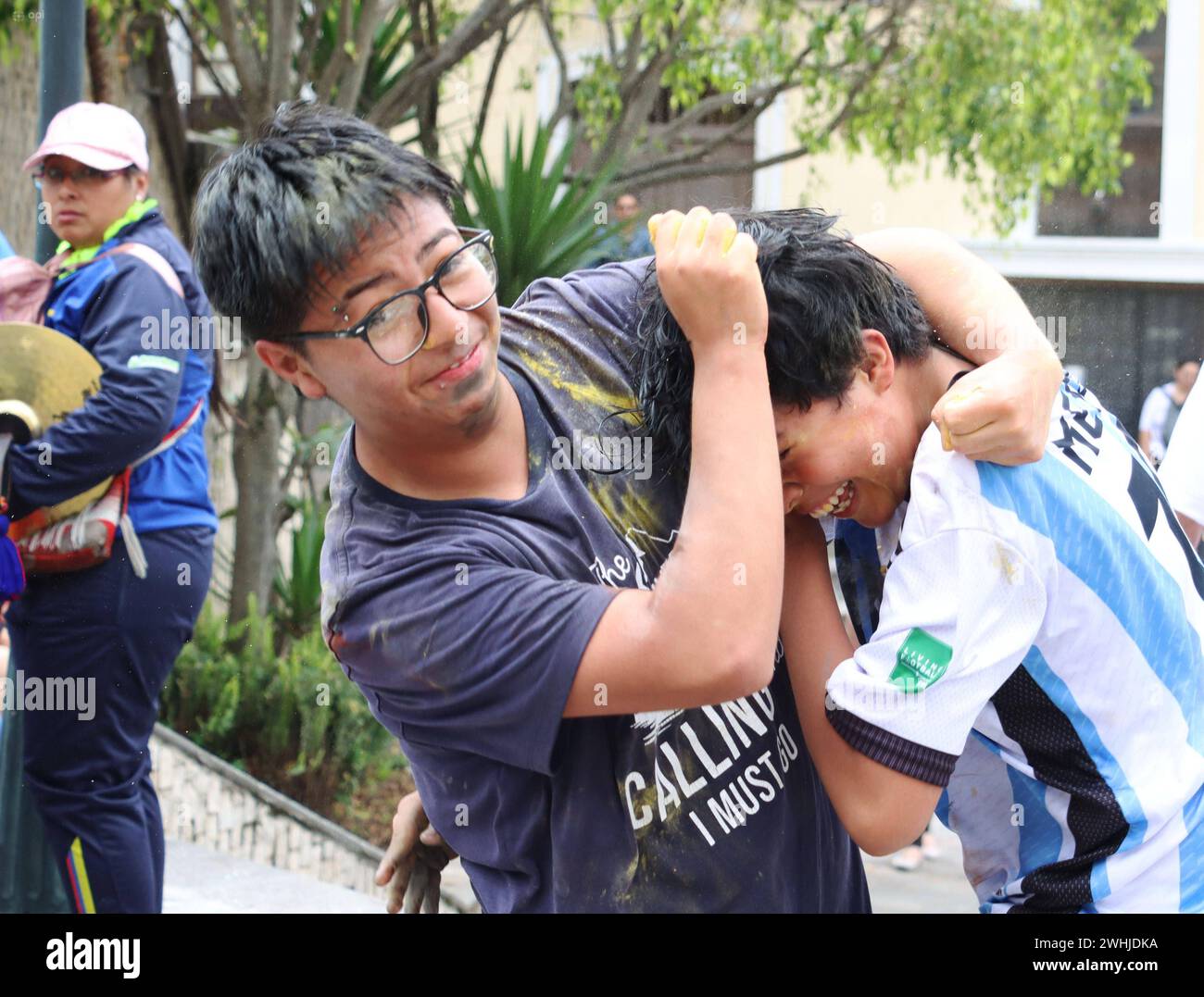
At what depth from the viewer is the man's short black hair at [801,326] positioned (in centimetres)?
164

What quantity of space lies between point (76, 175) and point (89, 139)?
0.10 meters

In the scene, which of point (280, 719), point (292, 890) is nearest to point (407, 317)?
point (292, 890)

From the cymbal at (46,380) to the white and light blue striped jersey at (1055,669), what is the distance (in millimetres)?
2473

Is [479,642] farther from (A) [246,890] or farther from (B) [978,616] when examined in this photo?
(A) [246,890]

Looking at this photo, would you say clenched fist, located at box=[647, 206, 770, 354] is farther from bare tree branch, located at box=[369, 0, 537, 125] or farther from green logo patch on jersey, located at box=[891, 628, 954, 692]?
bare tree branch, located at box=[369, 0, 537, 125]

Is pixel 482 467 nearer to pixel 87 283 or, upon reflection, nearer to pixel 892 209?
pixel 87 283

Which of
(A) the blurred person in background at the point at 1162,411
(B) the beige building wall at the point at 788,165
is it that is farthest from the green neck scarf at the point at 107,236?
(A) the blurred person in background at the point at 1162,411

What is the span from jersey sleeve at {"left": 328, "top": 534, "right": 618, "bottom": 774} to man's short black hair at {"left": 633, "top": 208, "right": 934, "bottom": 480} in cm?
25

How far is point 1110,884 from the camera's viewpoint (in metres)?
1.63

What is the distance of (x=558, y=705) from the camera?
1542 millimetres

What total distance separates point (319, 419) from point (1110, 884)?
5.39m

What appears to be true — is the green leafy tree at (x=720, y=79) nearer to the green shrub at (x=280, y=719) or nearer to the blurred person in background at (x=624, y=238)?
the blurred person in background at (x=624, y=238)

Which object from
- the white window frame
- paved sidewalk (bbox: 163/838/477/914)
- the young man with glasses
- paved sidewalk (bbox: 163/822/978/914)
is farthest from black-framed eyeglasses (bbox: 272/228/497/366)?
the white window frame
